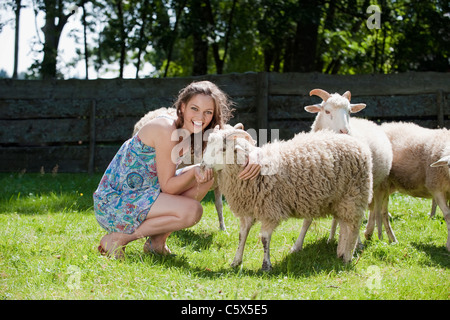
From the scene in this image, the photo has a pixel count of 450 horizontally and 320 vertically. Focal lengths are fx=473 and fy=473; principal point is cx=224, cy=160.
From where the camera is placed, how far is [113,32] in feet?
36.3

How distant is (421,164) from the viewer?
16.5 feet

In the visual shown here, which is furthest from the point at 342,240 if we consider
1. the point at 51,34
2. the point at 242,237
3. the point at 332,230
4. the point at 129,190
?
the point at 51,34

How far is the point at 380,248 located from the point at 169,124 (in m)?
2.23

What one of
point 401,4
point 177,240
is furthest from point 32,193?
point 401,4

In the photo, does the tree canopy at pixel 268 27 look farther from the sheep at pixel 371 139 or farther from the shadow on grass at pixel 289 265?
the shadow on grass at pixel 289 265

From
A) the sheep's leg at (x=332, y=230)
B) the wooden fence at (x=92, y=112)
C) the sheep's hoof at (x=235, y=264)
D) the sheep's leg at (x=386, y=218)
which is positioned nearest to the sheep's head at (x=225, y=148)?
the sheep's hoof at (x=235, y=264)

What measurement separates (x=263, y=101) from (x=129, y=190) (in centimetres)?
470

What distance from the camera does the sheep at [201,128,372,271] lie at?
372 centimetres

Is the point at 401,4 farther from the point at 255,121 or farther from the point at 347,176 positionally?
the point at 347,176

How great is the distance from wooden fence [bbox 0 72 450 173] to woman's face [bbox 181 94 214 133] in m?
4.49

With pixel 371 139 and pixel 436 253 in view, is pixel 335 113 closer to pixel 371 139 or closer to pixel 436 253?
pixel 371 139

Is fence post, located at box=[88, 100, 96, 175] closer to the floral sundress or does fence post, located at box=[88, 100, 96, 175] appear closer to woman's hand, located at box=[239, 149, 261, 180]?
the floral sundress

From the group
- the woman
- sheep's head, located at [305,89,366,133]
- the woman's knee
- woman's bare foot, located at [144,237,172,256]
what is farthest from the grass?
sheep's head, located at [305,89,366,133]

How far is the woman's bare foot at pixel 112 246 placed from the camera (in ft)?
12.2
